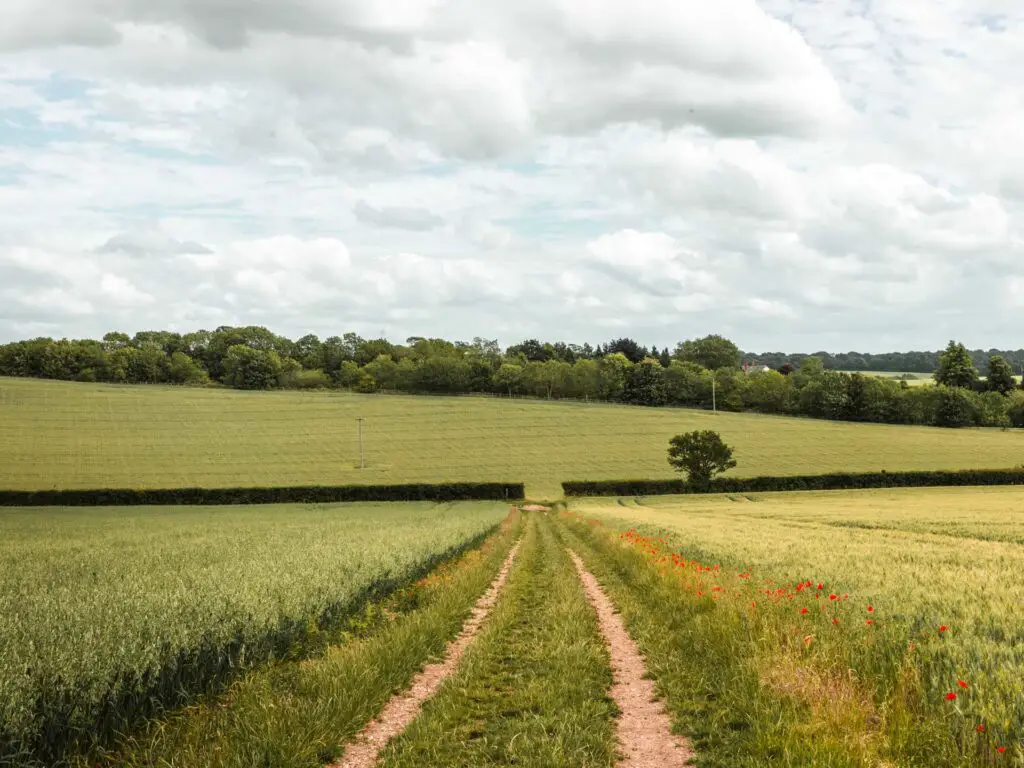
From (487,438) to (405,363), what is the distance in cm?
5246

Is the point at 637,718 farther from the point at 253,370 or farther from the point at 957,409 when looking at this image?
the point at 253,370

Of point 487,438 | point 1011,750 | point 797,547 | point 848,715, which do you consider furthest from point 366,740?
point 487,438

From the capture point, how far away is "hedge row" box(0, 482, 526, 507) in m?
62.2

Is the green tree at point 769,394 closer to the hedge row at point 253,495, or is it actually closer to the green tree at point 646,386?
the green tree at point 646,386

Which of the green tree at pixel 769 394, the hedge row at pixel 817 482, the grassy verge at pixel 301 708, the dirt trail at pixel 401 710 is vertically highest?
the green tree at pixel 769 394

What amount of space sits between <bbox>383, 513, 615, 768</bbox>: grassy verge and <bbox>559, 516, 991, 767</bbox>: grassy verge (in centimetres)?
87

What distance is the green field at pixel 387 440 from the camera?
78.6 m

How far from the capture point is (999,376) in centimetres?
13812

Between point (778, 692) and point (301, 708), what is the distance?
4.68m

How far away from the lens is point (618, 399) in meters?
143

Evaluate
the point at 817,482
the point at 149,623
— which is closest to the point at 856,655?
the point at 149,623

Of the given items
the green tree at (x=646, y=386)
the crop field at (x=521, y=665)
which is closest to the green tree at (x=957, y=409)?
the green tree at (x=646, y=386)

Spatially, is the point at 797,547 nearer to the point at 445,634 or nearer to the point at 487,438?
the point at 445,634

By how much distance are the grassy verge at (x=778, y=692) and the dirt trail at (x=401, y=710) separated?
2604 millimetres
